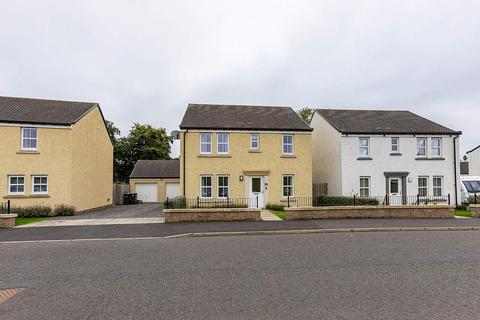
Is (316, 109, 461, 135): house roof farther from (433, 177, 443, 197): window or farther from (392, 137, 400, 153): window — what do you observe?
(433, 177, 443, 197): window

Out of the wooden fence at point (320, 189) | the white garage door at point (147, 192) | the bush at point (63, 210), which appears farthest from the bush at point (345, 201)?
the white garage door at point (147, 192)

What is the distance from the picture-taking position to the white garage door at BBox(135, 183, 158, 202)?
97.9 feet

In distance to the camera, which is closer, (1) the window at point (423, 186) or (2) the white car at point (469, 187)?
(2) the white car at point (469, 187)

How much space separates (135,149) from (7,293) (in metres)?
41.2

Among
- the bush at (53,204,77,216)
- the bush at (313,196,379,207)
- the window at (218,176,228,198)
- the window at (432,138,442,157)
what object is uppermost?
the window at (432,138,442,157)

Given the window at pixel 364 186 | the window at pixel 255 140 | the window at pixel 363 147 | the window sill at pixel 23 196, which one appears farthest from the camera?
the window at pixel 363 147

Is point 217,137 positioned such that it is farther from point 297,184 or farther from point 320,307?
point 320,307

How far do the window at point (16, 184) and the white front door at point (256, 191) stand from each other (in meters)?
13.7

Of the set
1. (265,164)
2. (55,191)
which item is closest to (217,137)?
(265,164)

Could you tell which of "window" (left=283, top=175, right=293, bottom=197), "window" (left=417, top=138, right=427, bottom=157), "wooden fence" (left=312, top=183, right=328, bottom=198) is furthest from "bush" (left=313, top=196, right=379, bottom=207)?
"window" (left=417, top=138, right=427, bottom=157)

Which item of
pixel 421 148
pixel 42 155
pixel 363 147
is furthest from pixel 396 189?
pixel 42 155

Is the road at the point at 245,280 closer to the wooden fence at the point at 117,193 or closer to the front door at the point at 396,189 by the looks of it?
the front door at the point at 396,189

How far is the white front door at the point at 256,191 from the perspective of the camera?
1812cm

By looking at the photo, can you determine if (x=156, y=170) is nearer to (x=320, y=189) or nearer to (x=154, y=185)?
(x=154, y=185)
